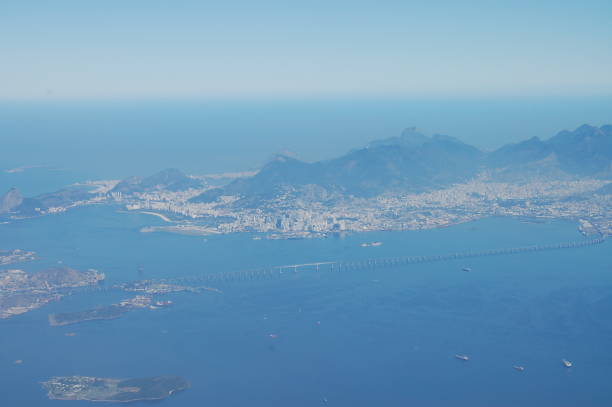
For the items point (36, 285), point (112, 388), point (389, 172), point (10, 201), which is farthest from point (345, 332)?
point (10, 201)

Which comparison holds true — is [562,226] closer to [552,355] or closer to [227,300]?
[552,355]

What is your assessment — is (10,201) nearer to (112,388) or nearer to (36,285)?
(36,285)

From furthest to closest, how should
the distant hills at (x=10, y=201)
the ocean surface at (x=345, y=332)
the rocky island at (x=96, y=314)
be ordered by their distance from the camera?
the distant hills at (x=10, y=201)
the rocky island at (x=96, y=314)
the ocean surface at (x=345, y=332)

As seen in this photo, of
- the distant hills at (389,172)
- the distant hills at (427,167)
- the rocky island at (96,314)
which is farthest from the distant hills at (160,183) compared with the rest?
the rocky island at (96,314)

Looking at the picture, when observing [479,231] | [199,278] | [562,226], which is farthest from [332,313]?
[562,226]

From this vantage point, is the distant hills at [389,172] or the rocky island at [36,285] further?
the distant hills at [389,172]

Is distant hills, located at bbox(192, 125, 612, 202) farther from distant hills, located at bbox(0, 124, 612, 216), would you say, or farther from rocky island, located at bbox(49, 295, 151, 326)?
rocky island, located at bbox(49, 295, 151, 326)

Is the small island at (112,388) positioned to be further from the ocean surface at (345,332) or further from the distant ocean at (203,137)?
the distant ocean at (203,137)
